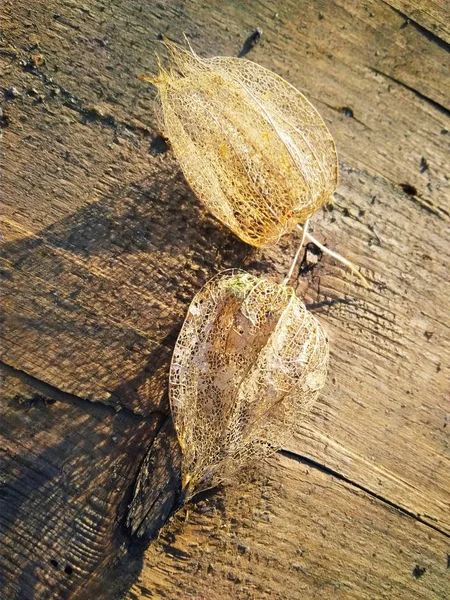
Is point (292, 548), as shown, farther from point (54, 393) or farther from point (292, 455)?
point (54, 393)

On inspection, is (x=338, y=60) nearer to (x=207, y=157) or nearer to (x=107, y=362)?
(x=207, y=157)

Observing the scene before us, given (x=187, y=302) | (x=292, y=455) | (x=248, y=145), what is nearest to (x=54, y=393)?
(x=187, y=302)

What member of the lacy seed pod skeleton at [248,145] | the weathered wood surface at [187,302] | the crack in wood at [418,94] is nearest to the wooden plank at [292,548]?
the weathered wood surface at [187,302]

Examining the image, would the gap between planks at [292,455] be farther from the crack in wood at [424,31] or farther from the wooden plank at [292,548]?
the crack in wood at [424,31]

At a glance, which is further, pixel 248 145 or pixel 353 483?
pixel 353 483

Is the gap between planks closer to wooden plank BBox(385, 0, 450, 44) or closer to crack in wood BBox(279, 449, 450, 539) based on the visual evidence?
crack in wood BBox(279, 449, 450, 539)

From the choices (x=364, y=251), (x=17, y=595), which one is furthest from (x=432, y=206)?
(x=17, y=595)
